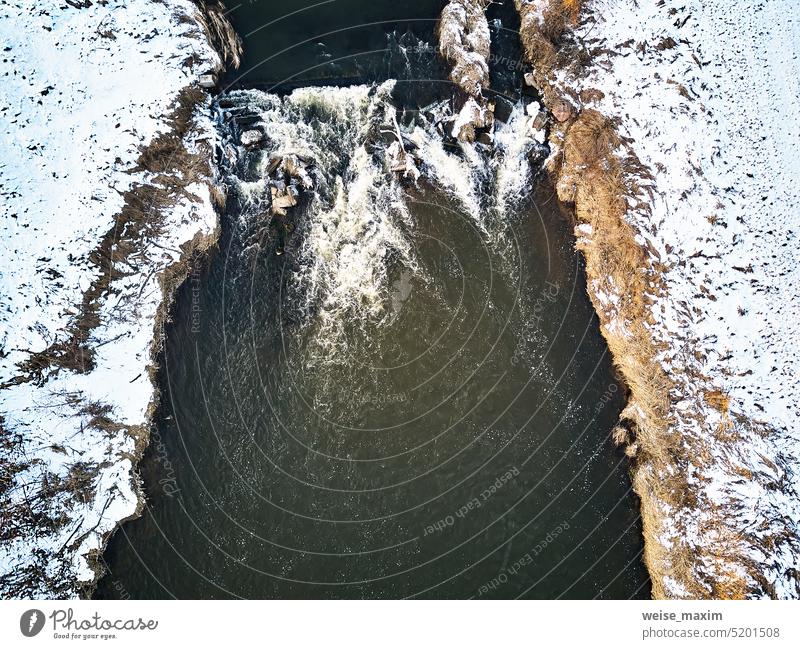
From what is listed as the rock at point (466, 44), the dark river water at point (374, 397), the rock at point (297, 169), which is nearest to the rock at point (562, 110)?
the dark river water at point (374, 397)

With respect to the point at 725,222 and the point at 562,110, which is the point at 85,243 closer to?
the point at 562,110

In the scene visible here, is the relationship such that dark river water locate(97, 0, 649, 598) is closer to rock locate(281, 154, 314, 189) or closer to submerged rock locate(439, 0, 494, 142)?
rock locate(281, 154, 314, 189)

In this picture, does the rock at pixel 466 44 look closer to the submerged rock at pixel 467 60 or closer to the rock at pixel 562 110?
the submerged rock at pixel 467 60

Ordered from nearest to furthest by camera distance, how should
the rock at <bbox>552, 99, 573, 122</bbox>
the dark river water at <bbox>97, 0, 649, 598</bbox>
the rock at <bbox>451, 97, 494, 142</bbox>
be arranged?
the dark river water at <bbox>97, 0, 649, 598</bbox> → the rock at <bbox>451, 97, 494, 142</bbox> → the rock at <bbox>552, 99, 573, 122</bbox>

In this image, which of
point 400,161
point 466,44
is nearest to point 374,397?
point 400,161

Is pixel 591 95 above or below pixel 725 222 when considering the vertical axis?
above
